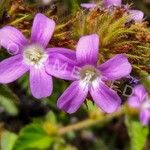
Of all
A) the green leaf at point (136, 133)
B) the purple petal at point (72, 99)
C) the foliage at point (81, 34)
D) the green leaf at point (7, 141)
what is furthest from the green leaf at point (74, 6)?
the green leaf at point (7, 141)

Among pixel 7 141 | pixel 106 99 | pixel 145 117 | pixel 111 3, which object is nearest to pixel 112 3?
pixel 111 3

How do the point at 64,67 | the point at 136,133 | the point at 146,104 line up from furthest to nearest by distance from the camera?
1. the point at 136,133
2. the point at 146,104
3. the point at 64,67

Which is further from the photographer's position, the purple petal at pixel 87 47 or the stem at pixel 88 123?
the stem at pixel 88 123

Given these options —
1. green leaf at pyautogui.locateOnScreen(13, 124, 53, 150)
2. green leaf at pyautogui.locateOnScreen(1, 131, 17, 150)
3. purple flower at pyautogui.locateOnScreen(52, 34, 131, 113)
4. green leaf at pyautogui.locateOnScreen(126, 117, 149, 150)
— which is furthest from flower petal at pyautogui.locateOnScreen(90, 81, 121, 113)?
green leaf at pyautogui.locateOnScreen(1, 131, 17, 150)

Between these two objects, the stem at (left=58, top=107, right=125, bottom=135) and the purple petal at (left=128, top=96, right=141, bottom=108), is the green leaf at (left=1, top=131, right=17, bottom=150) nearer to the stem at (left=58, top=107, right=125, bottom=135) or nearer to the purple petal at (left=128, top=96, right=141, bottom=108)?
the stem at (left=58, top=107, right=125, bottom=135)

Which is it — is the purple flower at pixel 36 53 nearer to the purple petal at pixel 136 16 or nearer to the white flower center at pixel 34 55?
the white flower center at pixel 34 55

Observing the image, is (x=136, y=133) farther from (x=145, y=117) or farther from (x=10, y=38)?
(x=10, y=38)
